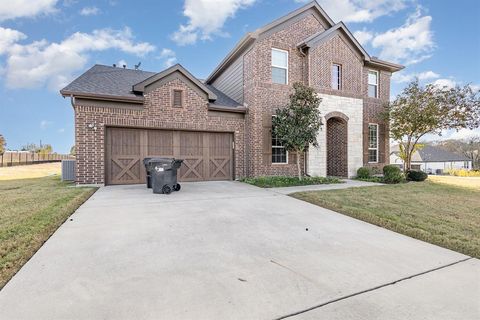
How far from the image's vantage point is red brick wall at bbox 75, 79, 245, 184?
8938 millimetres

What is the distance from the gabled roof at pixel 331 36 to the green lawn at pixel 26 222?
36.3 ft

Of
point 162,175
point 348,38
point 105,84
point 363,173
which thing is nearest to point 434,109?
point 363,173

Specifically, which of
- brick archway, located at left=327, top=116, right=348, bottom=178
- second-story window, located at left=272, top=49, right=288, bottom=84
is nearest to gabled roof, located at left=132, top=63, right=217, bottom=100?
second-story window, located at left=272, top=49, right=288, bottom=84

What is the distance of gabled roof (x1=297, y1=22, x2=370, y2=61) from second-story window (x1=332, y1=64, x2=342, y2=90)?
4.69 feet

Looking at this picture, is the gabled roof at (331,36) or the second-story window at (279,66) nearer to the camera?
the second-story window at (279,66)

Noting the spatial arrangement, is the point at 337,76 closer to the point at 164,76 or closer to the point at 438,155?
the point at 164,76

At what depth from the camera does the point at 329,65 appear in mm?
12406

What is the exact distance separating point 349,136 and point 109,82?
11722 mm

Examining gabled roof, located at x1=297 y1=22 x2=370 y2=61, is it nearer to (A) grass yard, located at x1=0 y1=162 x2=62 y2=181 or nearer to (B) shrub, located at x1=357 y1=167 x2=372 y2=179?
(B) shrub, located at x1=357 y1=167 x2=372 y2=179

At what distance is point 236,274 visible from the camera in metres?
2.70

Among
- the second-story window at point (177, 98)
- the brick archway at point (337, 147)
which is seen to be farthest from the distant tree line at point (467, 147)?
the second-story window at point (177, 98)

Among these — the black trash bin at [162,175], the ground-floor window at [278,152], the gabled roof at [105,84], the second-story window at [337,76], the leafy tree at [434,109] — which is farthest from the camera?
the second-story window at [337,76]

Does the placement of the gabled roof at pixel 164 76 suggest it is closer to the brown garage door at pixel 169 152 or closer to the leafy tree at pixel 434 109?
the brown garage door at pixel 169 152

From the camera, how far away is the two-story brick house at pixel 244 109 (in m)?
9.38
